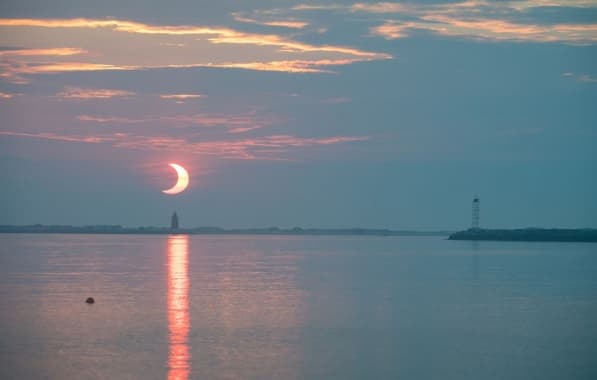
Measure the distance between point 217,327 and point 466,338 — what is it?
26.0ft

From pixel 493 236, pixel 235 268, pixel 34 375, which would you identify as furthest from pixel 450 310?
pixel 493 236

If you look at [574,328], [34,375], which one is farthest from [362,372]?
[574,328]

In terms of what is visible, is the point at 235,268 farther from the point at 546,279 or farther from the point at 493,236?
the point at 493,236

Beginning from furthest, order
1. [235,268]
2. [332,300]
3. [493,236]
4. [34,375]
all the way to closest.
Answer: [493,236]
[235,268]
[332,300]
[34,375]

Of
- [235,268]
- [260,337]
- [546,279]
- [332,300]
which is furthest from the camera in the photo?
[235,268]

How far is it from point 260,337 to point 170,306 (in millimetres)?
9049

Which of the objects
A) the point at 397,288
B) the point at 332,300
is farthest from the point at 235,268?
the point at 332,300

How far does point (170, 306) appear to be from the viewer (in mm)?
35500

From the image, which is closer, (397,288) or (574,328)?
(574,328)

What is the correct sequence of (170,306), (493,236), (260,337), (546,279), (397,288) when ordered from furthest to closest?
(493,236)
(546,279)
(397,288)
(170,306)
(260,337)

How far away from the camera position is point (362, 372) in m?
22.3

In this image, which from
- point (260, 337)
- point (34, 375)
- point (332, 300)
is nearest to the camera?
point (34, 375)

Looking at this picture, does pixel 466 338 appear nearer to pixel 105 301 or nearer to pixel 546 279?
pixel 105 301

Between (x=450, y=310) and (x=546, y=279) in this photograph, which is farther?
(x=546, y=279)
